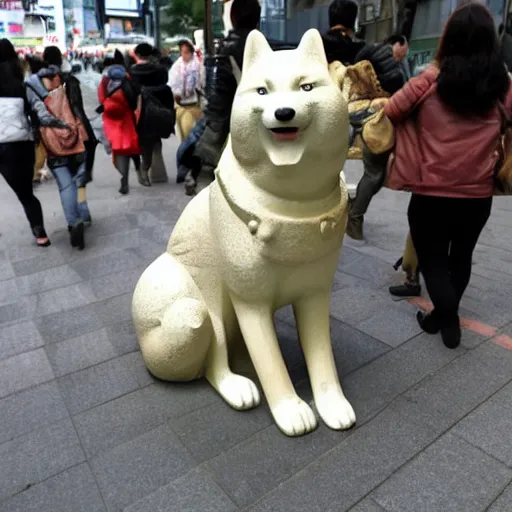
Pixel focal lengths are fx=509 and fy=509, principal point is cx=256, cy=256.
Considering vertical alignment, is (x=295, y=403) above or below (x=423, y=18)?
below

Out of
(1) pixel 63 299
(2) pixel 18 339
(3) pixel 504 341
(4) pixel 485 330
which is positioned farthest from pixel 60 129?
(3) pixel 504 341

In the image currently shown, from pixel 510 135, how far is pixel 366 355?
1.30 m

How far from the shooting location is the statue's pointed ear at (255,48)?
187cm

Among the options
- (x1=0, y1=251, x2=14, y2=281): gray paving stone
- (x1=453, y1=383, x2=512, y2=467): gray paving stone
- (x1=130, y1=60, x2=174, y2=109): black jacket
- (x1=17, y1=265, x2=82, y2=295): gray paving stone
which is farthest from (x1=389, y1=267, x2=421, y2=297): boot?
(x1=130, y1=60, x2=174, y2=109): black jacket

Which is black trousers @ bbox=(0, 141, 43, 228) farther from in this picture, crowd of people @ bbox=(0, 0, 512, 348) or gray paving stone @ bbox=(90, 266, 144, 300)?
gray paving stone @ bbox=(90, 266, 144, 300)

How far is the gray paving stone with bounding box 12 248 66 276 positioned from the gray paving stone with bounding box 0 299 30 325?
0.60 metres

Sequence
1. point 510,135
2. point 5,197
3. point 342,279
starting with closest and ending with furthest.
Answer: point 510,135
point 342,279
point 5,197

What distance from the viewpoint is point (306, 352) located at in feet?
7.23

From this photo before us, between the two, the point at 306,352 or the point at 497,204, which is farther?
the point at 497,204

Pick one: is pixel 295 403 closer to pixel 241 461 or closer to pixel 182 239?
pixel 241 461

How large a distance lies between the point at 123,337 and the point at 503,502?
2030 millimetres

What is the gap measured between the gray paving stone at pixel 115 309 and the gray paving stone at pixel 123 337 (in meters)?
0.07

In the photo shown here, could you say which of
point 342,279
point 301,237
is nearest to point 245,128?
point 301,237

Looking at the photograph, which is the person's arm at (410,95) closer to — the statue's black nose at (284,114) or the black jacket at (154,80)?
the statue's black nose at (284,114)
